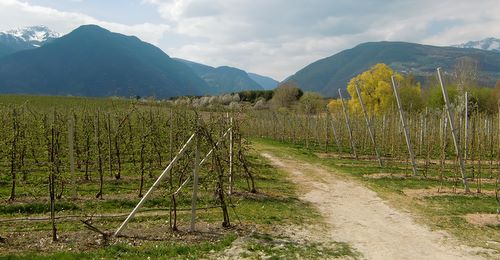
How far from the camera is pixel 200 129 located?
9.36m

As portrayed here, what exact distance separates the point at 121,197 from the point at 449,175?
537 inches

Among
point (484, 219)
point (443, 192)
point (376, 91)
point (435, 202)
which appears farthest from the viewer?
point (376, 91)

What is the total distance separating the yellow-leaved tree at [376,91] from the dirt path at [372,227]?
33.9m

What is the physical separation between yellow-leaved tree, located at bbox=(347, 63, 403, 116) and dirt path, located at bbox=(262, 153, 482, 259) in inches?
1333

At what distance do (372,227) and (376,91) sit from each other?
40528mm

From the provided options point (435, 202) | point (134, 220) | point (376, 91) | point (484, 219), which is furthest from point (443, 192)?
point (376, 91)

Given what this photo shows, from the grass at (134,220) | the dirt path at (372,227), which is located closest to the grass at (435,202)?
the dirt path at (372,227)

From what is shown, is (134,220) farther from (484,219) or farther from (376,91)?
(376,91)

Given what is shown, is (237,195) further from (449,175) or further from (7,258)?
Result: (449,175)

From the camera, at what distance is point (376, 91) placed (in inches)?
1905

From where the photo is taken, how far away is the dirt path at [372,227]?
27.7ft

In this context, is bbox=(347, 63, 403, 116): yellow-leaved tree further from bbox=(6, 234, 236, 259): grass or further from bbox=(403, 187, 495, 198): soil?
bbox=(6, 234, 236, 259): grass

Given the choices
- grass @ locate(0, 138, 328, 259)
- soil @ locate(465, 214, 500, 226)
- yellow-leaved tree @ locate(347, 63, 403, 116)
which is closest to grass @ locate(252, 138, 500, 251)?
soil @ locate(465, 214, 500, 226)

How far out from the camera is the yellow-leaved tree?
47.8 meters
